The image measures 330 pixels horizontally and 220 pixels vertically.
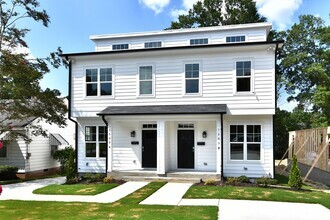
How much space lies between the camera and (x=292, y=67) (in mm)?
31969

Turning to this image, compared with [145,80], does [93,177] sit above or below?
below

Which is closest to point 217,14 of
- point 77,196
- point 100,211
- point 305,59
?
point 305,59

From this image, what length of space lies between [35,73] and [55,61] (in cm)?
124

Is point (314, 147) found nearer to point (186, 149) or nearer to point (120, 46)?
point (186, 149)

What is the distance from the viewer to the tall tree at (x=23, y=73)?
16562mm

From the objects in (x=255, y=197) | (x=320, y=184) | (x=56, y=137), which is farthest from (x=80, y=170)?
(x=320, y=184)

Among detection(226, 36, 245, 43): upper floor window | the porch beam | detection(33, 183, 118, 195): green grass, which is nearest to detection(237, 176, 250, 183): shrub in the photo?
the porch beam

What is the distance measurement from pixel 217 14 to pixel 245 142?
21462 mm

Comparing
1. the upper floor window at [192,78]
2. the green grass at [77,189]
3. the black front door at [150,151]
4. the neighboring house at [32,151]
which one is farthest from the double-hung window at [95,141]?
the upper floor window at [192,78]

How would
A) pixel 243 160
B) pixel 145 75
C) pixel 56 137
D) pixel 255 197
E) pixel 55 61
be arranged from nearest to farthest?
pixel 255 197 → pixel 243 160 → pixel 145 75 → pixel 55 61 → pixel 56 137

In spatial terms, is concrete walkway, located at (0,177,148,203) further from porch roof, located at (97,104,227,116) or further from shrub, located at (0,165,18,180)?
shrub, located at (0,165,18,180)

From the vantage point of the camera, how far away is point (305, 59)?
31.3 m

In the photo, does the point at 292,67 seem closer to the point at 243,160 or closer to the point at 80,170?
the point at 243,160

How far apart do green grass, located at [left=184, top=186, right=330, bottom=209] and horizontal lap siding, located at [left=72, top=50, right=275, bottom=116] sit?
13.2 ft
